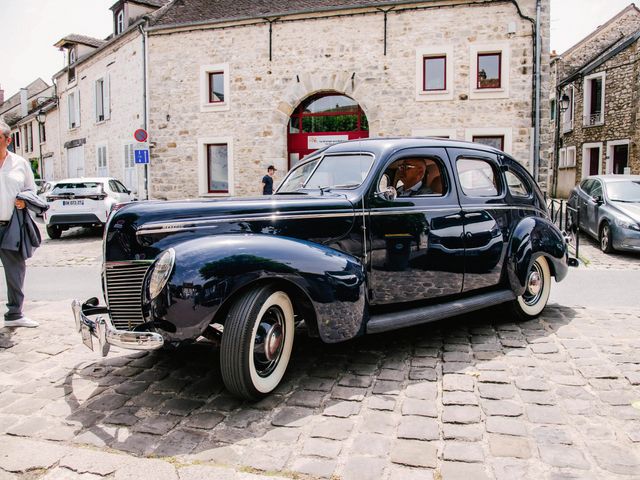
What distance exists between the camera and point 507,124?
50.6 feet

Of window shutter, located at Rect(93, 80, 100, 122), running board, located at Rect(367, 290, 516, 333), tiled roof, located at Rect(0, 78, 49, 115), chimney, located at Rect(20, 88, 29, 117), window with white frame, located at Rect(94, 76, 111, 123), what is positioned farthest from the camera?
tiled roof, located at Rect(0, 78, 49, 115)

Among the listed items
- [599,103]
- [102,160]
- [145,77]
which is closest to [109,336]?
[145,77]

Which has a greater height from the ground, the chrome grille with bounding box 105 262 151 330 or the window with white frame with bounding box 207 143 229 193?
the window with white frame with bounding box 207 143 229 193

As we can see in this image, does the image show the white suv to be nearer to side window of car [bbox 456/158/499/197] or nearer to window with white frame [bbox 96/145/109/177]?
window with white frame [bbox 96/145/109/177]

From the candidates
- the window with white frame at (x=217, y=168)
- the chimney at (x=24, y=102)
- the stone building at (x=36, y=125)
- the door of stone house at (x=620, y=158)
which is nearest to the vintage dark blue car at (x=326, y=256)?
the window with white frame at (x=217, y=168)

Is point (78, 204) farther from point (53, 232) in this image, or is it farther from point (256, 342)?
point (256, 342)

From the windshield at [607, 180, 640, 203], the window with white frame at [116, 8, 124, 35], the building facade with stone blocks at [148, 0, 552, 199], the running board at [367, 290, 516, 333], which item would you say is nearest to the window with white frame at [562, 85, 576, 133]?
the building facade with stone blocks at [148, 0, 552, 199]

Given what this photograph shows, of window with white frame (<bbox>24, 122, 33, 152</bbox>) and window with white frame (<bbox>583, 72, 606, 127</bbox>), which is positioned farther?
window with white frame (<bbox>24, 122, 33, 152</bbox>)

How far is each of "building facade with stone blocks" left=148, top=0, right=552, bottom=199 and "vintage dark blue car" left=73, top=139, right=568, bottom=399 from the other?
37.3ft

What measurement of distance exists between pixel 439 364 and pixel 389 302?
582 millimetres

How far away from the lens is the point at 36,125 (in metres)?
36.5

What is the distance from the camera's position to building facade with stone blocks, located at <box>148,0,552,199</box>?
1539cm

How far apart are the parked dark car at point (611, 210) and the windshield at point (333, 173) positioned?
704cm

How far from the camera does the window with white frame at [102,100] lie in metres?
21.5
